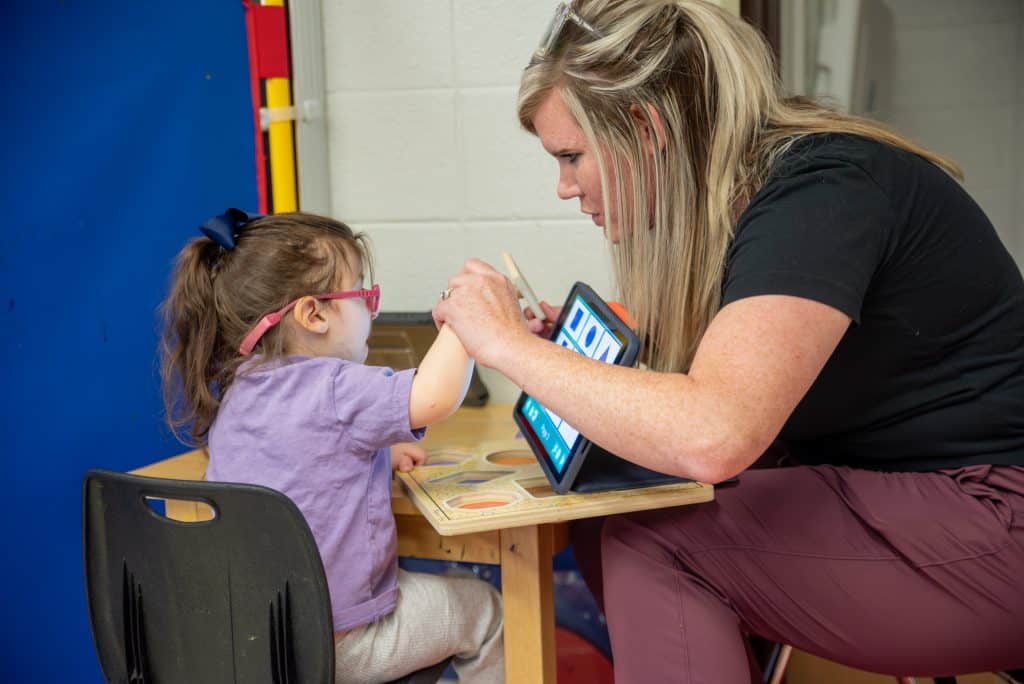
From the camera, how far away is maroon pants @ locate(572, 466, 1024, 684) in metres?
1.06

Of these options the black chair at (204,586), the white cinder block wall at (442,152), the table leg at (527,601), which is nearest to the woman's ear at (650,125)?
the table leg at (527,601)

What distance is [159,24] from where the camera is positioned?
6.22 feet

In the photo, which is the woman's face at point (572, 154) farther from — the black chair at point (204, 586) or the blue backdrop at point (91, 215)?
the blue backdrop at point (91, 215)

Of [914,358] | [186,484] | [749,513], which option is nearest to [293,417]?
[186,484]

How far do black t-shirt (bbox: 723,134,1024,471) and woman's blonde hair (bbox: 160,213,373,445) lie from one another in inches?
23.7

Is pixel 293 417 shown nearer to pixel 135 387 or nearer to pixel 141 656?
pixel 141 656

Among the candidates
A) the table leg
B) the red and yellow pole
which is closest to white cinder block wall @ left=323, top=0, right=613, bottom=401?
the red and yellow pole

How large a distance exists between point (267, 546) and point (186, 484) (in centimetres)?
11

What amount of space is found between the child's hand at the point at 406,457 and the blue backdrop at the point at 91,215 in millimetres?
736

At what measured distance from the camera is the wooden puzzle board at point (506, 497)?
112cm

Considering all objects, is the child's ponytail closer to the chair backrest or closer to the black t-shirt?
the chair backrest

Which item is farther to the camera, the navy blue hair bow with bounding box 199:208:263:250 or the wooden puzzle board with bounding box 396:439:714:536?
the navy blue hair bow with bounding box 199:208:263:250

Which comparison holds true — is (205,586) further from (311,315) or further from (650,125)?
(650,125)

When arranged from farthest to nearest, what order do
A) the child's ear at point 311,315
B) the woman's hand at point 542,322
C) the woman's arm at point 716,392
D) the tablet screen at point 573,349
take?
the woman's hand at point 542,322 → the child's ear at point 311,315 → the tablet screen at point 573,349 → the woman's arm at point 716,392
